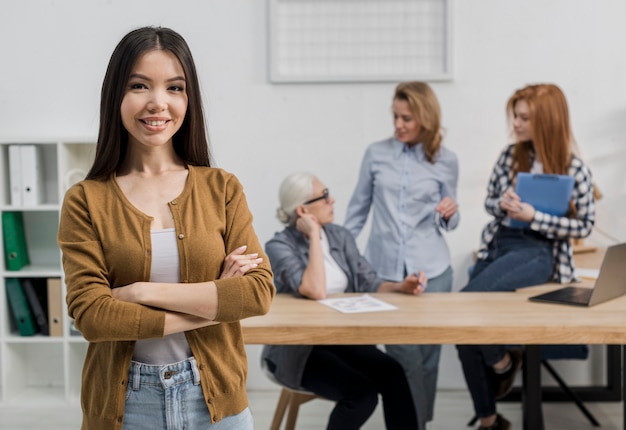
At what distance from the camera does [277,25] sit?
4.23m

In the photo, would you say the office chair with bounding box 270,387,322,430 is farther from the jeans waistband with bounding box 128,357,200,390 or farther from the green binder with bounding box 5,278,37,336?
the green binder with bounding box 5,278,37,336

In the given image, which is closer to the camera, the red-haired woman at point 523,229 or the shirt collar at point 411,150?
the red-haired woman at point 523,229

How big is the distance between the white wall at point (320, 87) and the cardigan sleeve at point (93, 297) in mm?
2772

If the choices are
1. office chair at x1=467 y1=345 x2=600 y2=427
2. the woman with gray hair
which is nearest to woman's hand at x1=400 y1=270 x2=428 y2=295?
the woman with gray hair

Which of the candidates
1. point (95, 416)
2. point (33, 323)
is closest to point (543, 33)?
point (33, 323)

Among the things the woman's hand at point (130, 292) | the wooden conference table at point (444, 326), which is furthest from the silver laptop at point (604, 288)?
the woman's hand at point (130, 292)

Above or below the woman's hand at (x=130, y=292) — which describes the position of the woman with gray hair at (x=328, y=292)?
below

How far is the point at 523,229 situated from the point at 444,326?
3.70ft

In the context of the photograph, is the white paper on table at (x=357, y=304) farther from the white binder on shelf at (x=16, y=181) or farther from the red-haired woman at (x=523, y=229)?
the white binder on shelf at (x=16, y=181)

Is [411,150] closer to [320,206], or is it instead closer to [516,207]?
[516,207]

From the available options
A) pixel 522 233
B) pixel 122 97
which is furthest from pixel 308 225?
pixel 122 97

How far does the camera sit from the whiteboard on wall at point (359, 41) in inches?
166

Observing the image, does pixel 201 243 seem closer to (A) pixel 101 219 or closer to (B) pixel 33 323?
(A) pixel 101 219

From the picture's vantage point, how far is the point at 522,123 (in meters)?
3.52
